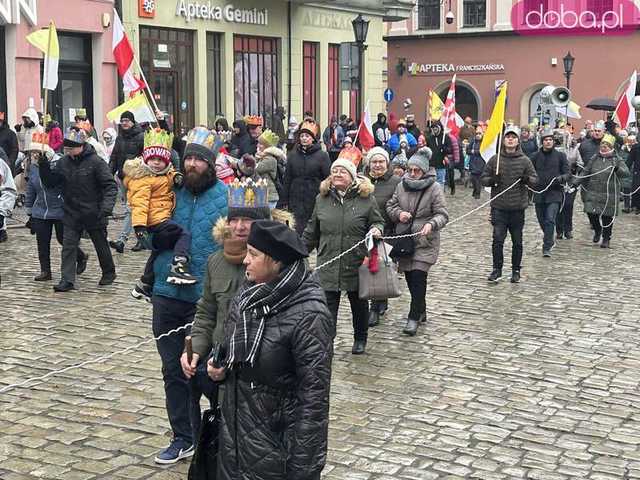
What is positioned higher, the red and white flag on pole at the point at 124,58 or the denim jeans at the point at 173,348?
→ the red and white flag on pole at the point at 124,58

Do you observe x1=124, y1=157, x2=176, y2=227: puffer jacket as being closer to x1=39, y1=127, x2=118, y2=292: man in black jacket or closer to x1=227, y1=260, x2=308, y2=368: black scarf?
x1=227, y1=260, x2=308, y2=368: black scarf

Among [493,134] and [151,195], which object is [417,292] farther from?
[493,134]

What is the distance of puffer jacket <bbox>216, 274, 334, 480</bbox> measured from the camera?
409 centimetres

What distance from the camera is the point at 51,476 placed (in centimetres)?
593

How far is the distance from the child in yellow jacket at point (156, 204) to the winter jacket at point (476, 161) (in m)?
18.2

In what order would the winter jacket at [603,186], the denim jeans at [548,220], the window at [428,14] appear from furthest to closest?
1. the window at [428,14]
2. the winter jacket at [603,186]
3. the denim jeans at [548,220]

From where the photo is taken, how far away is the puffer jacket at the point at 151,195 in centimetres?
634

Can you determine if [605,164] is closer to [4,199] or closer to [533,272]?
[533,272]

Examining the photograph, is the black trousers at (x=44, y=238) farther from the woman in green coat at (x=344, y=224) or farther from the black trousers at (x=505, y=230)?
the black trousers at (x=505, y=230)

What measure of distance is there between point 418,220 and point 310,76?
2175 cm

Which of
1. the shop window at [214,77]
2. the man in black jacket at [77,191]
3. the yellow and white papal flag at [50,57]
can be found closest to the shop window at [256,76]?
the shop window at [214,77]

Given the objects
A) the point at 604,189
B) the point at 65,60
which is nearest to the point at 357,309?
the point at 604,189

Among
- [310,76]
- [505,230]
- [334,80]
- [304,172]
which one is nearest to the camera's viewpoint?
[505,230]

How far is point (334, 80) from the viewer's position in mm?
32125
